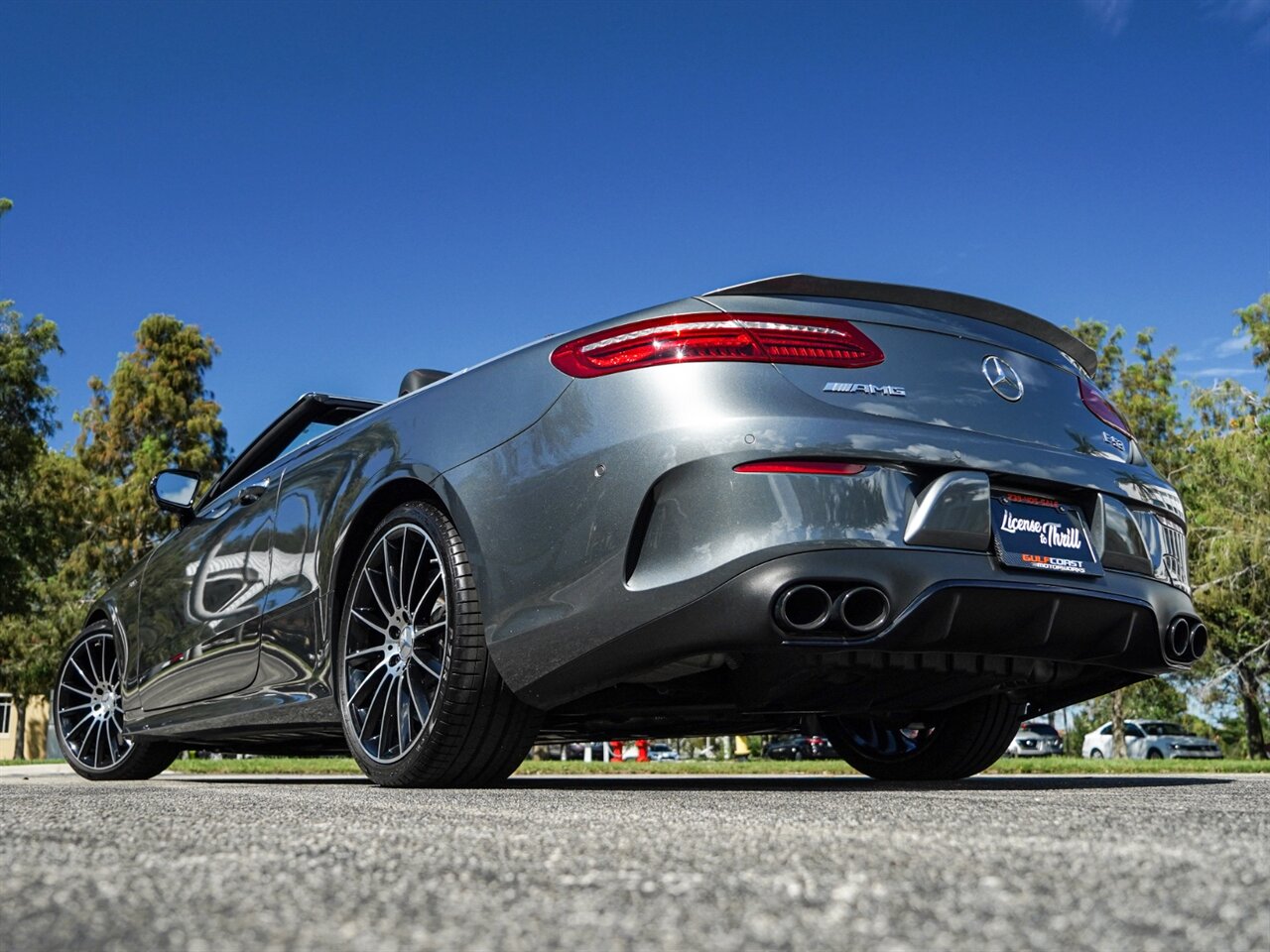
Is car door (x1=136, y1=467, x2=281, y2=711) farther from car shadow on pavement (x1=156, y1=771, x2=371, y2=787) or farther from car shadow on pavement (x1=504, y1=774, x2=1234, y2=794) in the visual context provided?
car shadow on pavement (x1=504, y1=774, x2=1234, y2=794)

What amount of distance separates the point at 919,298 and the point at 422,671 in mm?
1985

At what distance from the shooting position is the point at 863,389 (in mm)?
3641

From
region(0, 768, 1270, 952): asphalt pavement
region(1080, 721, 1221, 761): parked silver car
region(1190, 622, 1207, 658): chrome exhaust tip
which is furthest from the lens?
region(1080, 721, 1221, 761): parked silver car

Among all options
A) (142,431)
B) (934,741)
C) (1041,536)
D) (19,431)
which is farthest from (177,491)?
(142,431)

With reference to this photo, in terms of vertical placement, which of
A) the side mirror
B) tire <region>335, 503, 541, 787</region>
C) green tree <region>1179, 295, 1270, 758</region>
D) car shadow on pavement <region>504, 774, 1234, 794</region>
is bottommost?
car shadow on pavement <region>504, 774, 1234, 794</region>

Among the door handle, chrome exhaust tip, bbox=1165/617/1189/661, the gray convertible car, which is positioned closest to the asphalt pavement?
the gray convertible car

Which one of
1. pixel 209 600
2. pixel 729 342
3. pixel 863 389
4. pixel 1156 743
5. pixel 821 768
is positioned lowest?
pixel 1156 743

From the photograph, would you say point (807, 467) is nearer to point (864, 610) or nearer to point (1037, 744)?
point (864, 610)

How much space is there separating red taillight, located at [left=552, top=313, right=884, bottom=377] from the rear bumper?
2.03 ft

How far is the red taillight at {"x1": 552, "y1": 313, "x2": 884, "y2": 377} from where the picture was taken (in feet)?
11.9

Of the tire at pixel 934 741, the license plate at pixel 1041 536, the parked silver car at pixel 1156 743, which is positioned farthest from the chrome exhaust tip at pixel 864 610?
the parked silver car at pixel 1156 743

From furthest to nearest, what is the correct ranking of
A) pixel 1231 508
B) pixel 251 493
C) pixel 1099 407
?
1. pixel 1231 508
2. pixel 251 493
3. pixel 1099 407

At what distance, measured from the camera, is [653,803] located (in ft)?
10.6

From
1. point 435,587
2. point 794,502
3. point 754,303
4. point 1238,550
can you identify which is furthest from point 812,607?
point 1238,550
